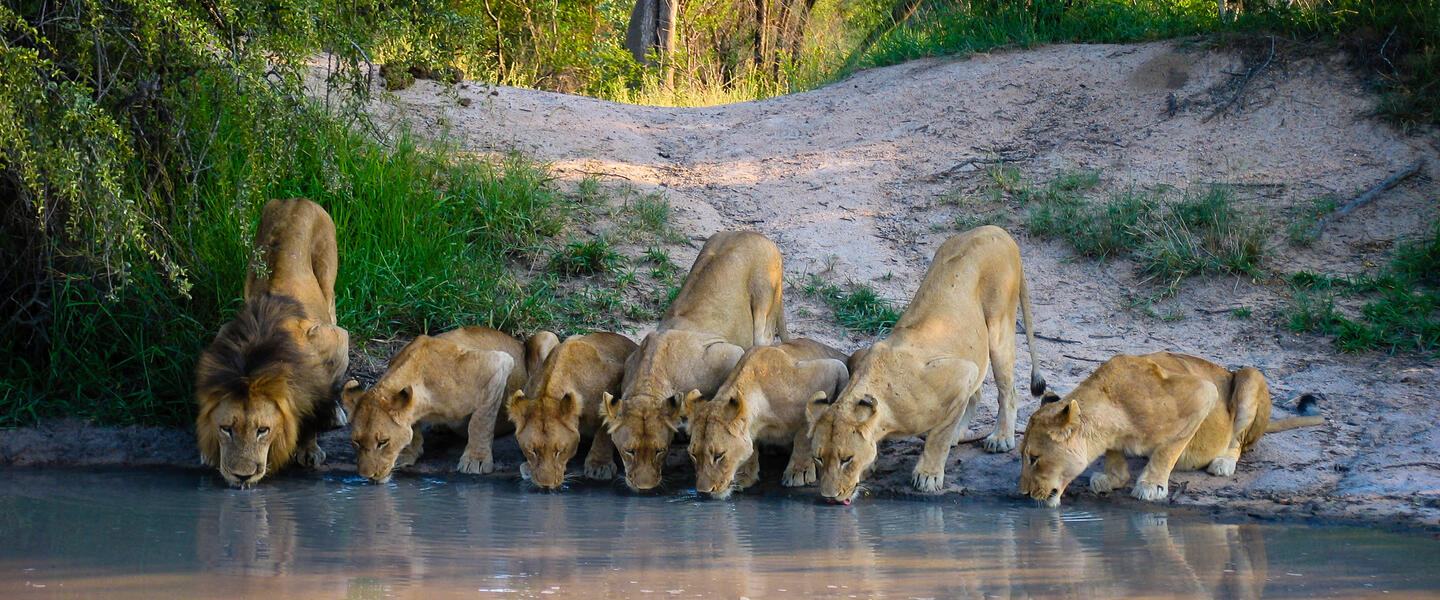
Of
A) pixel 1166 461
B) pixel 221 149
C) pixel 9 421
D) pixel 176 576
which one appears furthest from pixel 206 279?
pixel 1166 461

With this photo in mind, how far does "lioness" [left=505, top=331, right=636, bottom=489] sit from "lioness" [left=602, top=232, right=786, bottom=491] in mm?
158

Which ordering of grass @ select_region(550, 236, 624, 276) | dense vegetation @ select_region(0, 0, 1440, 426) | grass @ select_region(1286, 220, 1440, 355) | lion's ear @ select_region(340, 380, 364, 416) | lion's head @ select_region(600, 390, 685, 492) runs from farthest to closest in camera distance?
1. grass @ select_region(550, 236, 624, 276)
2. grass @ select_region(1286, 220, 1440, 355)
3. lion's ear @ select_region(340, 380, 364, 416)
4. lion's head @ select_region(600, 390, 685, 492)
5. dense vegetation @ select_region(0, 0, 1440, 426)

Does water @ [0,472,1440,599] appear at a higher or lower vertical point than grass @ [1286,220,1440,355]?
lower

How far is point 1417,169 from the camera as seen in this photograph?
33.0ft

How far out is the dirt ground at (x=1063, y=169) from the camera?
6.82 m

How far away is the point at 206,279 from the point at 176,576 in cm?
342

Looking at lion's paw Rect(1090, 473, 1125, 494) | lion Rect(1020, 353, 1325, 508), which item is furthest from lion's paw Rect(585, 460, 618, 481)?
lion's paw Rect(1090, 473, 1125, 494)

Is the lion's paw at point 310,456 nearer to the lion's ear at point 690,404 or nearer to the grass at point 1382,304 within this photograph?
the lion's ear at point 690,404

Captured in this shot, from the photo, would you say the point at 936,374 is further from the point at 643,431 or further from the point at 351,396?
the point at 351,396

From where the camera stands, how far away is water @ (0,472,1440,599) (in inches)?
181

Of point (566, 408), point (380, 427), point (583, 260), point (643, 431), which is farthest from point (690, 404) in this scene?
point (583, 260)

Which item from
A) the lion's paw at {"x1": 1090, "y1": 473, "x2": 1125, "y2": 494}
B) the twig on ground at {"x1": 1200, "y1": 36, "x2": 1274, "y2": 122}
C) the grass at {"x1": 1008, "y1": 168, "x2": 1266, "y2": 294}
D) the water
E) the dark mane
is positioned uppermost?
the twig on ground at {"x1": 1200, "y1": 36, "x2": 1274, "y2": 122}

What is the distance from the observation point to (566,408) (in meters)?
6.73

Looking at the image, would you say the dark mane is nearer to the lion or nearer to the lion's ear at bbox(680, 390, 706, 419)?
the lion's ear at bbox(680, 390, 706, 419)
